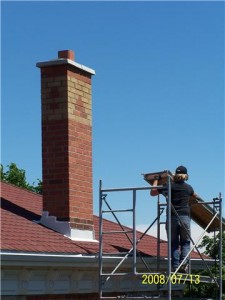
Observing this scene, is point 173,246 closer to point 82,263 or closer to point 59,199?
point 82,263

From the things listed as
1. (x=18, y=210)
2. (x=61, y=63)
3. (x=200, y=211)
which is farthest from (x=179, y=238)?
(x=61, y=63)

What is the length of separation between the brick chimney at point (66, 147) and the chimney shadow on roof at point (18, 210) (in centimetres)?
22

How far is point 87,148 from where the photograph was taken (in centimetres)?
1321

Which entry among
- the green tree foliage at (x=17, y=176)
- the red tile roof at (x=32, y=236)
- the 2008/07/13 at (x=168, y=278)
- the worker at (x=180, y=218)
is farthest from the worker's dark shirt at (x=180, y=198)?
the green tree foliage at (x=17, y=176)

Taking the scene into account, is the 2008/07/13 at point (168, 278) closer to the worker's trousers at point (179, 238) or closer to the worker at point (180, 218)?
the worker at point (180, 218)

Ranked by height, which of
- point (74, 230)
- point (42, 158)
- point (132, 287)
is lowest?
point (132, 287)

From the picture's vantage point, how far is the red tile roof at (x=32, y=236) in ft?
34.4

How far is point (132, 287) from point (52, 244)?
1.92 m

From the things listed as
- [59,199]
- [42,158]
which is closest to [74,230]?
[59,199]

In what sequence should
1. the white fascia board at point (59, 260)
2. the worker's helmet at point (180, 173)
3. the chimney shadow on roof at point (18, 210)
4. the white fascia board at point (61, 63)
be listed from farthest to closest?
the white fascia board at point (61, 63) < the chimney shadow on roof at point (18, 210) < the worker's helmet at point (180, 173) < the white fascia board at point (59, 260)

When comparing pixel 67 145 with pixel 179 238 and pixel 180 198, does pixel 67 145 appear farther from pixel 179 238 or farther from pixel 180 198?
pixel 179 238

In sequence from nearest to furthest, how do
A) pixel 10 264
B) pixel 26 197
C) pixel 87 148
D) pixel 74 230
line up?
pixel 10 264, pixel 74 230, pixel 87 148, pixel 26 197

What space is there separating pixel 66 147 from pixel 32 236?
6.64ft

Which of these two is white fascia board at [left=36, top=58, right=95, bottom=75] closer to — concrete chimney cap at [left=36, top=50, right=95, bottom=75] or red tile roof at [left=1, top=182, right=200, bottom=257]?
concrete chimney cap at [left=36, top=50, right=95, bottom=75]
